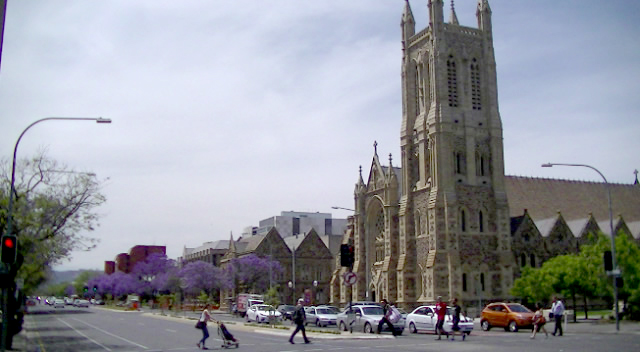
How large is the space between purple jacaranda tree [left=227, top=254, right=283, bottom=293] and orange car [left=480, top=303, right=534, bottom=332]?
155 feet

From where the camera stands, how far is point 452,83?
2454 inches

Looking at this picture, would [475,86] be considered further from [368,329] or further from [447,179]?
[368,329]

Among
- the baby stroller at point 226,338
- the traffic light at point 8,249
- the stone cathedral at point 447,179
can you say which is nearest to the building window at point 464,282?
the stone cathedral at point 447,179

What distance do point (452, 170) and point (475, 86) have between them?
30.0ft

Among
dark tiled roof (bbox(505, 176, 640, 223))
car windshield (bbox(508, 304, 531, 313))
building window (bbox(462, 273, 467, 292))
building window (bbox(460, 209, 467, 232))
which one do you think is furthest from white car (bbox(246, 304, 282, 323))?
dark tiled roof (bbox(505, 176, 640, 223))

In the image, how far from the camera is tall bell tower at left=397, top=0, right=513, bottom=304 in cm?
5812

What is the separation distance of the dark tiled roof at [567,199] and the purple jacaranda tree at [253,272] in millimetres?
30460

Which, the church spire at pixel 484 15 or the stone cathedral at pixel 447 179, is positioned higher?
the church spire at pixel 484 15

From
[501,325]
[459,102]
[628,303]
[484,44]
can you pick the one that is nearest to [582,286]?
[628,303]

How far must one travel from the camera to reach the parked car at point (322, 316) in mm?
44219

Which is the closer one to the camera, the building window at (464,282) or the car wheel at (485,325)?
the car wheel at (485,325)

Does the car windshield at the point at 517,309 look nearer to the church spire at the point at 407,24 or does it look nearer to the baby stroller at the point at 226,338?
the baby stroller at the point at 226,338

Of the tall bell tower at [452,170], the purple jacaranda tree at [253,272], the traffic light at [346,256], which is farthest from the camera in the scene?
the purple jacaranda tree at [253,272]

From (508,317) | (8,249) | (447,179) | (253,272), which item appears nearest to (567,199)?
(447,179)
